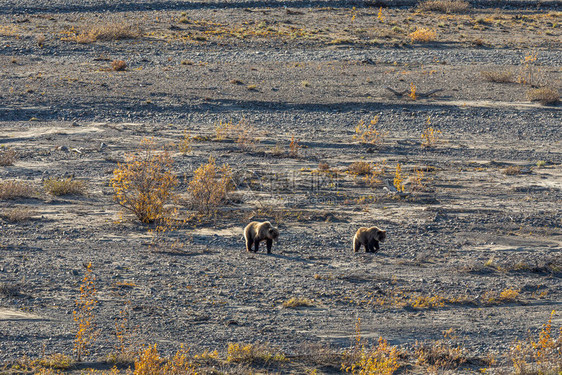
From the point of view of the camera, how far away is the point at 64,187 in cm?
1553

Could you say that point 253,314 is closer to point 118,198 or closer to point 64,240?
point 64,240

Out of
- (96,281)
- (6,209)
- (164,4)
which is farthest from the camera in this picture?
(164,4)

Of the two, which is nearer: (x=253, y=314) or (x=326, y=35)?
(x=253, y=314)

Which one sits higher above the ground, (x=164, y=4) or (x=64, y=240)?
(x=164, y=4)

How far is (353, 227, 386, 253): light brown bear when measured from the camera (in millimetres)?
12438

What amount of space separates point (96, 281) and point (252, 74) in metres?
18.3

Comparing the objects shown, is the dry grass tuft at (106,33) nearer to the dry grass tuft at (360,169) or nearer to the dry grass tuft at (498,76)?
the dry grass tuft at (498,76)

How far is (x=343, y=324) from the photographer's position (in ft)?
31.3

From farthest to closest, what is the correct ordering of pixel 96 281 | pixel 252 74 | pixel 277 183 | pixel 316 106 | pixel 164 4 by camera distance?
pixel 164 4, pixel 252 74, pixel 316 106, pixel 277 183, pixel 96 281

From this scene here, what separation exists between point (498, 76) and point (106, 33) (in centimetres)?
1788

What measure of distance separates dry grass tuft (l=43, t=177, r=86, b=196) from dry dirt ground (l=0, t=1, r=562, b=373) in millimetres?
208

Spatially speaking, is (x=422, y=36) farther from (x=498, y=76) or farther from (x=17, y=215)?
(x=17, y=215)

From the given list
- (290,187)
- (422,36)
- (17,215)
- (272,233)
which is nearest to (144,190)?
(17,215)

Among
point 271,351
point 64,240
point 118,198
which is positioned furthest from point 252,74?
point 271,351
